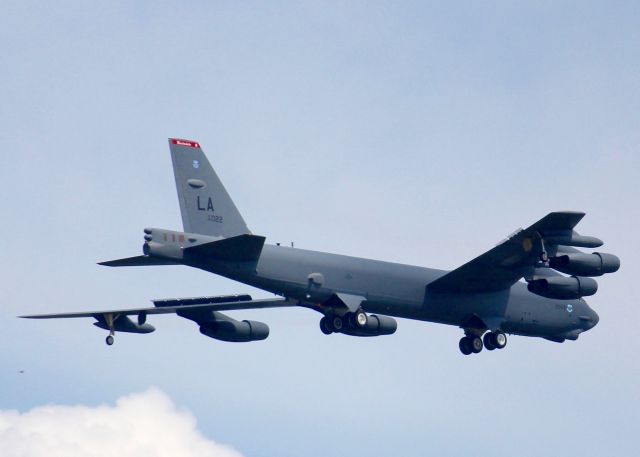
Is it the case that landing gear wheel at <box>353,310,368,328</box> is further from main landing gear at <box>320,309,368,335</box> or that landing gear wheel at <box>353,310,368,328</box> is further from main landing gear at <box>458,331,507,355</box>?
main landing gear at <box>458,331,507,355</box>

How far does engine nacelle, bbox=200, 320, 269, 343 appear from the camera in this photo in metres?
50.1

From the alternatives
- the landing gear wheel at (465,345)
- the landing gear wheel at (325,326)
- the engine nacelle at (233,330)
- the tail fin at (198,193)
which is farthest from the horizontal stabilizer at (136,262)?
the landing gear wheel at (465,345)

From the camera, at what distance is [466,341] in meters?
47.6

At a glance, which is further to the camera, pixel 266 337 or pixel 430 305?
pixel 266 337

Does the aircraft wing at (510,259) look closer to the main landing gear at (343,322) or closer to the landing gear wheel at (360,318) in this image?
the landing gear wheel at (360,318)

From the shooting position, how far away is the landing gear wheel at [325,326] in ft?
146

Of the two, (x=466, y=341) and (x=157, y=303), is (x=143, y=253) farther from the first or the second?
(x=466, y=341)

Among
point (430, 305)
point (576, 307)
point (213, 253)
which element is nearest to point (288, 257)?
point (213, 253)

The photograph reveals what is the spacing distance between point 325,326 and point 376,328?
5.51 feet

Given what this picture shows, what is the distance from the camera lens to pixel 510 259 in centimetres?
4519

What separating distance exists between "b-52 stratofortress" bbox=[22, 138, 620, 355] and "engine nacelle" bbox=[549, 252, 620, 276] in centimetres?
3

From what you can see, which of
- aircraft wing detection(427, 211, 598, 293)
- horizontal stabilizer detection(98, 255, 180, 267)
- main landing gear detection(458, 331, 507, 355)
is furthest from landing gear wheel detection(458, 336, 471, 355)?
horizontal stabilizer detection(98, 255, 180, 267)

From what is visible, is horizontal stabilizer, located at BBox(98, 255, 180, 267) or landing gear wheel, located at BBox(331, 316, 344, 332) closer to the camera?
horizontal stabilizer, located at BBox(98, 255, 180, 267)

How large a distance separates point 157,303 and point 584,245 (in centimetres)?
1536
